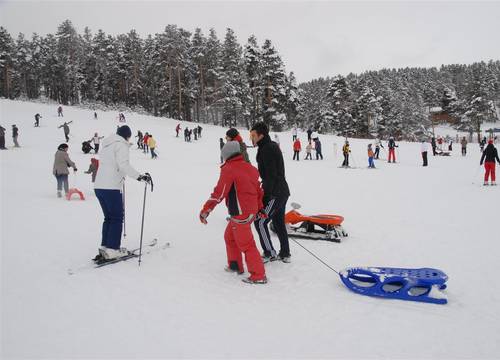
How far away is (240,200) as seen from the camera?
448 cm

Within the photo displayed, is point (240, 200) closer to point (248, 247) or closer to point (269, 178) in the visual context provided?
point (248, 247)

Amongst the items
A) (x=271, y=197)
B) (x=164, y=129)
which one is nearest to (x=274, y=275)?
(x=271, y=197)

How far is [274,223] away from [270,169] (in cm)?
91

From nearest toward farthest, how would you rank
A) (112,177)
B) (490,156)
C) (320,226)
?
(112,177), (320,226), (490,156)

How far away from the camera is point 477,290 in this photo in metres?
4.34

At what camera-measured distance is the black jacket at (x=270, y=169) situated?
16.6 feet

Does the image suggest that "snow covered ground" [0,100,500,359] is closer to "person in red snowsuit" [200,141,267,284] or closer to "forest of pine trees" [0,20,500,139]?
"person in red snowsuit" [200,141,267,284]

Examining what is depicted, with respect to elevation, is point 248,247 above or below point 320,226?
above

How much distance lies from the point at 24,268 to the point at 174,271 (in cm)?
230

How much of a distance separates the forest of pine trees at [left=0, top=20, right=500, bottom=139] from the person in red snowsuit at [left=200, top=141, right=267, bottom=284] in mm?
42277

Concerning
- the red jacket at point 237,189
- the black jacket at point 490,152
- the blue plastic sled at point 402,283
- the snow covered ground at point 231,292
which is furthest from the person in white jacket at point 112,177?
the black jacket at point 490,152

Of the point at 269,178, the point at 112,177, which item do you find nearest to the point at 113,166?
the point at 112,177

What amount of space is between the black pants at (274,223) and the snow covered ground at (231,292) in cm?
26

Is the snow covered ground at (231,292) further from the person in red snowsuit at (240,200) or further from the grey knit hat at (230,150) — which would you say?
the grey knit hat at (230,150)
